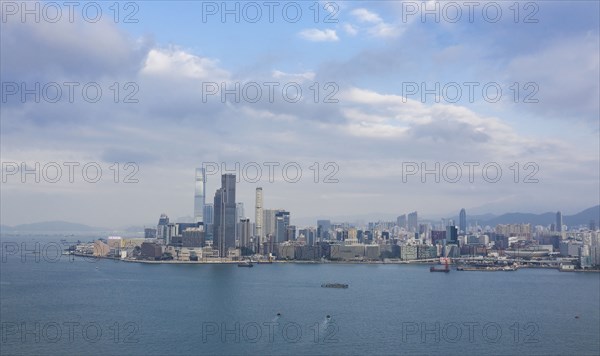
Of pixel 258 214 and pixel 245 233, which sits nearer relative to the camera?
pixel 245 233

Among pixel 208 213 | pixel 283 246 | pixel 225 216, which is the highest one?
pixel 208 213

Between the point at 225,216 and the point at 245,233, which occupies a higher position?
the point at 225,216

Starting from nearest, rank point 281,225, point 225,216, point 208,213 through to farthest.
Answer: point 225,216 → point 281,225 → point 208,213

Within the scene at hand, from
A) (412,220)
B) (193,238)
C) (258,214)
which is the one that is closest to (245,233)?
(193,238)

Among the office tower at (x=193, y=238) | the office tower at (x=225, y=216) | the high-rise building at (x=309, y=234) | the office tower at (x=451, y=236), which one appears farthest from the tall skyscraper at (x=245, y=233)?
the office tower at (x=451, y=236)

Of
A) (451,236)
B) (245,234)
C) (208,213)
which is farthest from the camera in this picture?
(208,213)

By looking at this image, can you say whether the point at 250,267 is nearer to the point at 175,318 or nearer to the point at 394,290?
the point at 394,290

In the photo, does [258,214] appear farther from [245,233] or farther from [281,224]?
[245,233]

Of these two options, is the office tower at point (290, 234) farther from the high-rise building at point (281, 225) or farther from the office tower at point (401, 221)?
the office tower at point (401, 221)
